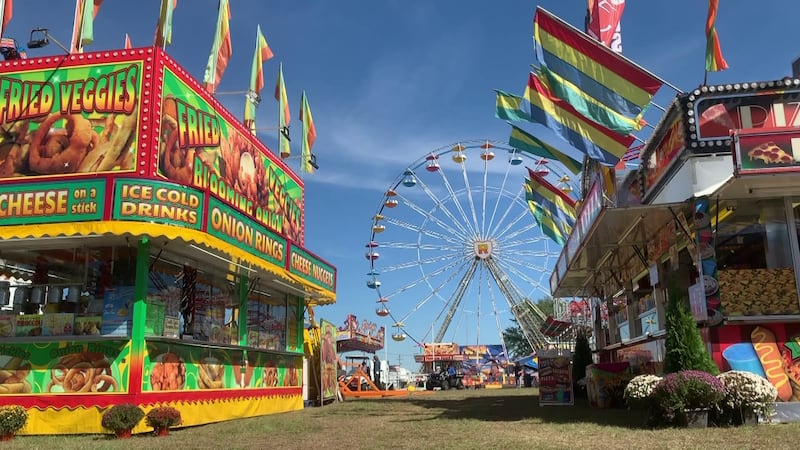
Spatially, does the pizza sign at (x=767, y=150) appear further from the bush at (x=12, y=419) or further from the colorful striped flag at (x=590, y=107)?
the bush at (x=12, y=419)

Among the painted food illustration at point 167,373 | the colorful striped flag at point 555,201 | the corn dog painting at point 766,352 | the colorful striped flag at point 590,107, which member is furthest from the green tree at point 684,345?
the colorful striped flag at point 555,201

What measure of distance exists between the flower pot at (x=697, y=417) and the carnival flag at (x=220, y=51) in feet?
42.4

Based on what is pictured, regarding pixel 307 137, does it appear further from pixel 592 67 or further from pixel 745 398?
pixel 745 398

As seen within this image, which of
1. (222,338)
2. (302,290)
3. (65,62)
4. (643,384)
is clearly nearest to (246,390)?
(222,338)

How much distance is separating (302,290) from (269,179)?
3.42 metres

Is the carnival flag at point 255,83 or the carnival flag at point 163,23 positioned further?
the carnival flag at point 255,83

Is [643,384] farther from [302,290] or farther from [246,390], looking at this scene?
[302,290]

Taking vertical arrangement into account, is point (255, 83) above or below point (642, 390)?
above

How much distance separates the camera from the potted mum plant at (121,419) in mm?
10352

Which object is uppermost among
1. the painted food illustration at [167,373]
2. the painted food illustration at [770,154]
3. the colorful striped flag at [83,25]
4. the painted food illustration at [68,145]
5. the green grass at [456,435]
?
the colorful striped flag at [83,25]

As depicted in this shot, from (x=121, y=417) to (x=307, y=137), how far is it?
13.6m

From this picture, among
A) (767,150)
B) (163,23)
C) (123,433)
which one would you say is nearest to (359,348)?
(163,23)

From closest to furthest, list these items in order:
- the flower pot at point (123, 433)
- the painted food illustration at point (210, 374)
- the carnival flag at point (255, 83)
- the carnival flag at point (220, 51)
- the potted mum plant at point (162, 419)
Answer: the flower pot at point (123, 433)
the potted mum plant at point (162, 419)
the painted food illustration at point (210, 374)
the carnival flag at point (220, 51)
the carnival flag at point (255, 83)

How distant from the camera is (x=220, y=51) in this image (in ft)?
56.6
